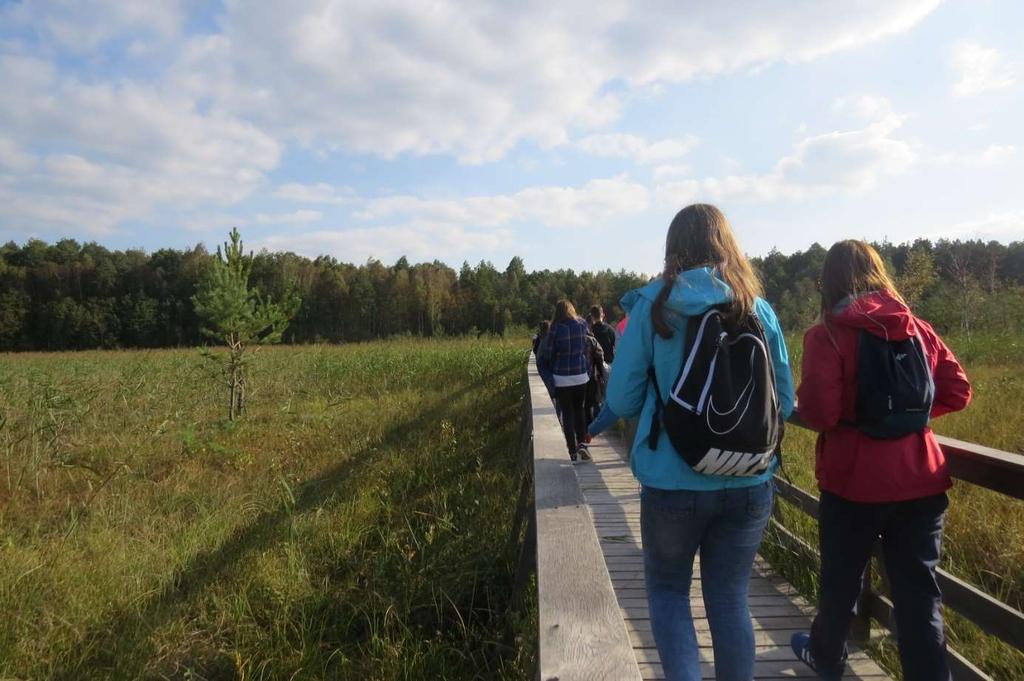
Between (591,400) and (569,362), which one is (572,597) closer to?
(569,362)

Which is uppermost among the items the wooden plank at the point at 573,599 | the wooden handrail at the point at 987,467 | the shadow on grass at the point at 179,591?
the wooden handrail at the point at 987,467

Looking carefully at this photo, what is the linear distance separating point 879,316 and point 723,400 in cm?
71

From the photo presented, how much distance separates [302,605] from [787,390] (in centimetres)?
284

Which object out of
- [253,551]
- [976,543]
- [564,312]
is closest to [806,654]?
[976,543]

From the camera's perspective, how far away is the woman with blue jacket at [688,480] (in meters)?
2.00

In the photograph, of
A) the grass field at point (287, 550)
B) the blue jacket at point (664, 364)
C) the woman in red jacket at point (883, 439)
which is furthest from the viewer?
the grass field at point (287, 550)

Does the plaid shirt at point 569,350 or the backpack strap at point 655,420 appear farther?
the plaid shirt at point 569,350

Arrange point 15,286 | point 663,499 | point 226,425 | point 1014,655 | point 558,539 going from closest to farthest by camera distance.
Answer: point 558,539 < point 663,499 < point 1014,655 < point 226,425 < point 15,286

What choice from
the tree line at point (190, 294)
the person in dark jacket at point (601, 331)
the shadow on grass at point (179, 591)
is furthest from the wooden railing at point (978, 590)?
the tree line at point (190, 294)

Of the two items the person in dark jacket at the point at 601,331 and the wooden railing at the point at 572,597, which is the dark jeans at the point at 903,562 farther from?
the person in dark jacket at the point at 601,331

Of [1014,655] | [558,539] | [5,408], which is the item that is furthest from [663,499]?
[5,408]

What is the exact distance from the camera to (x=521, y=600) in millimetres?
3045

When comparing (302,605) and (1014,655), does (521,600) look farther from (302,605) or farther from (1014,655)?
(1014,655)

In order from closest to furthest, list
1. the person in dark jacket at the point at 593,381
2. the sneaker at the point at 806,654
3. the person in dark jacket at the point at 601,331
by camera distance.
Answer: the sneaker at the point at 806,654 < the person in dark jacket at the point at 593,381 < the person in dark jacket at the point at 601,331
